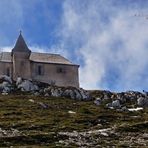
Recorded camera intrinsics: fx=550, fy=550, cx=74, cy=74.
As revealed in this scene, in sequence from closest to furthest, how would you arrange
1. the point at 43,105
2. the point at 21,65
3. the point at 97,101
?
the point at 43,105 < the point at 97,101 < the point at 21,65

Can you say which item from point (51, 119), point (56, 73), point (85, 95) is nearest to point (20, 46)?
point (56, 73)

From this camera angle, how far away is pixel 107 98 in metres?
143

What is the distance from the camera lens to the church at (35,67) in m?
145

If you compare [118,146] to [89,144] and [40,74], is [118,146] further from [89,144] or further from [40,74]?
[40,74]

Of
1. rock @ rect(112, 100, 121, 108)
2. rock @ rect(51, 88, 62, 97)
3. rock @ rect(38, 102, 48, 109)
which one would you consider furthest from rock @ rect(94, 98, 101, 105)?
rock @ rect(38, 102, 48, 109)

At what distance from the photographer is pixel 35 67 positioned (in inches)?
5802

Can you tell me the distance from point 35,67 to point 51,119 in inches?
2071

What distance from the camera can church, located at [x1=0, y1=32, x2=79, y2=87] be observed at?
145 meters

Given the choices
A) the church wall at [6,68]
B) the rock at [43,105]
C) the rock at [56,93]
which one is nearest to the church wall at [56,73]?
the church wall at [6,68]

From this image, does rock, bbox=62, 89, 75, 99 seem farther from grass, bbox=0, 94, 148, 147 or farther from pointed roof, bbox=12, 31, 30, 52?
pointed roof, bbox=12, 31, 30, 52

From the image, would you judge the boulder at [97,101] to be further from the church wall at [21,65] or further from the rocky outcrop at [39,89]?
the church wall at [21,65]

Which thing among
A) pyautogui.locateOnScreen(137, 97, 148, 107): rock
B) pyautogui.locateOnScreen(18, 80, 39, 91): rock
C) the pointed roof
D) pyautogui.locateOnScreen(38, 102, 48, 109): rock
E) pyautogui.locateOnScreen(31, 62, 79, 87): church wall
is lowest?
pyautogui.locateOnScreen(38, 102, 48, 109): rock

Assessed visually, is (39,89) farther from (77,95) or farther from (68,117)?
(68,117)

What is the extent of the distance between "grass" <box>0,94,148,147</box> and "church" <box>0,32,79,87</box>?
39.2 feet
